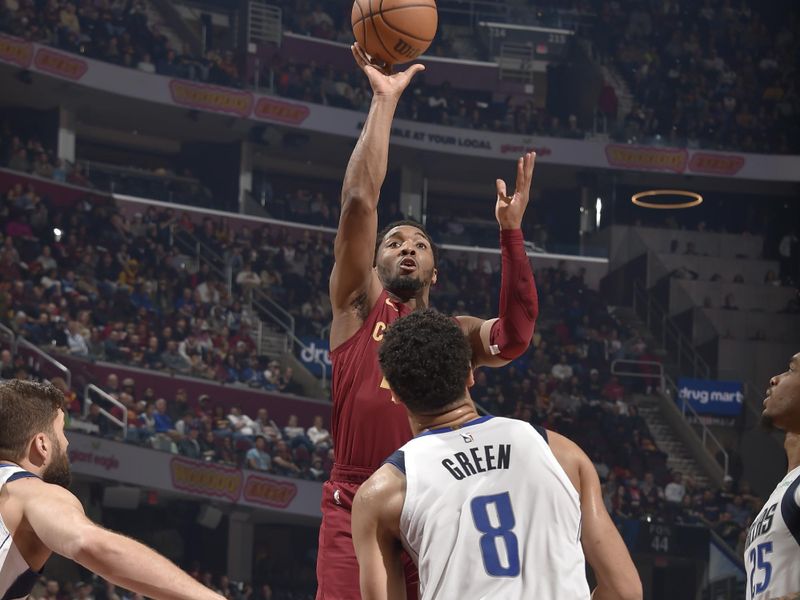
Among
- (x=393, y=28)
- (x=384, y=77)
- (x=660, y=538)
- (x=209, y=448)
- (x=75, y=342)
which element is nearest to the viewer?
(x=384, y=77)

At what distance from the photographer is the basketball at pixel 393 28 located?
5383 mm

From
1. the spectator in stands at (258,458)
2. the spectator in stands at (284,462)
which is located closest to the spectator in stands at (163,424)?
the spectator in stands at (258,458)

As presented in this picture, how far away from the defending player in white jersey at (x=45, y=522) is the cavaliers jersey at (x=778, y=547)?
196 cm

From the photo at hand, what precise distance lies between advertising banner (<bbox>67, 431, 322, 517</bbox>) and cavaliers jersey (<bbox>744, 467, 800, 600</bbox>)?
14279 millimetres

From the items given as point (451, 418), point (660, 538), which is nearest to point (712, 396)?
point (660, 538)

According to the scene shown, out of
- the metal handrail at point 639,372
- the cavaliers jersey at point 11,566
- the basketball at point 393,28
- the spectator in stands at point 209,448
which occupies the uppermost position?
the basketball at point 393,28

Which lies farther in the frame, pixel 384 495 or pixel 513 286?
pixel 513 286

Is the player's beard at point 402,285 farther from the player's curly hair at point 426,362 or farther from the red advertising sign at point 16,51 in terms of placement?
the red advertising sign at point 16,51

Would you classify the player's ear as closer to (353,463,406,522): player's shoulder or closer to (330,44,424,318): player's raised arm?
(353,463,406,522): player's shoulder

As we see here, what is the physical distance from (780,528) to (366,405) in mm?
1566

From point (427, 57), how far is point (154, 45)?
7.12 metres

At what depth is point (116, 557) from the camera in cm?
295

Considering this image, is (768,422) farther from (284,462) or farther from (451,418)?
(284,462)

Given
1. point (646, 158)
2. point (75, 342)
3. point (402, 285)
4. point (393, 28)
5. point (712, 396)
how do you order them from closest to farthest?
point (402, 285), point (393, 28), point (75, 342), point (712, 396), point (646, 158)
